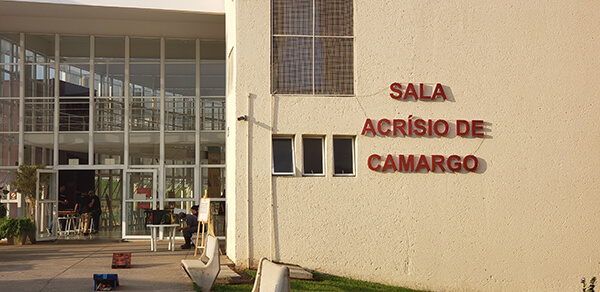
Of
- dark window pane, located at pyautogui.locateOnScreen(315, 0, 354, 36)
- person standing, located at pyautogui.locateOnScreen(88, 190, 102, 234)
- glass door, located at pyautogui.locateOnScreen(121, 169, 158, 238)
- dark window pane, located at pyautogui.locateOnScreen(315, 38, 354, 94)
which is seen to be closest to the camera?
dark window pane, located at pyautogui.locateOnScreen(315, 38, 354, 94)

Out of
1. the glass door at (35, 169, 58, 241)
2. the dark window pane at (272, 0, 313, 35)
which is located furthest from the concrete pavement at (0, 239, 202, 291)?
the dark window pane at (272, 0, 313, 35)

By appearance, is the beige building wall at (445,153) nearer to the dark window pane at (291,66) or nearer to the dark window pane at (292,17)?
the dark window pane at (291,66)

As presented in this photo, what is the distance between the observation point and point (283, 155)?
1545cm

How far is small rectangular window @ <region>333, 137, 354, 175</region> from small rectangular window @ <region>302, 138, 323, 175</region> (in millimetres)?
317

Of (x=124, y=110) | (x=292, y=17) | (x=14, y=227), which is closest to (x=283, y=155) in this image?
(x=292, y=17)

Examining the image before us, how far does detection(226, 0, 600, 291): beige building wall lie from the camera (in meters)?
15.1

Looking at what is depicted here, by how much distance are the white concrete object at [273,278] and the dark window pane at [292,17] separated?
8.27 meters

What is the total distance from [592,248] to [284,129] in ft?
25.0

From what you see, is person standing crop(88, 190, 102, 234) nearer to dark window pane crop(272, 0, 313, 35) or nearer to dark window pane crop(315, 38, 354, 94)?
dark window pane crop(272, 0, 313, 35)

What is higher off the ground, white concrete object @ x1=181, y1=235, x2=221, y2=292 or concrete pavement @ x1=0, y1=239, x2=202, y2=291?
white concrete object @ x1=181, y1=235, x2=221, y2=292

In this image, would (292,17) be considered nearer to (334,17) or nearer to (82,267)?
(334,17)

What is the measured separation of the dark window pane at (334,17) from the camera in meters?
15.7

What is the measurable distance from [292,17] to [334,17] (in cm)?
95

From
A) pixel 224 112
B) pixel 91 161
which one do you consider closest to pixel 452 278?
pixel 224 112
